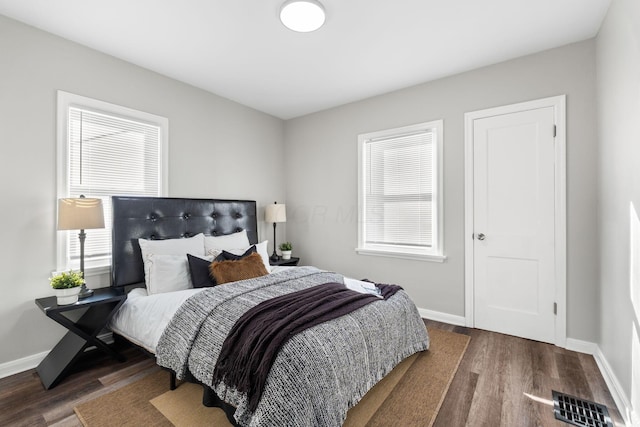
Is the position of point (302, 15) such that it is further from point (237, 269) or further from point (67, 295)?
point (67, 295)

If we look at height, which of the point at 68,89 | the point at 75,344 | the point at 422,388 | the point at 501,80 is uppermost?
the point at 501,80

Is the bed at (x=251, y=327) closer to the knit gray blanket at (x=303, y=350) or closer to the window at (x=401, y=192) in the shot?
the knit gray blanket at (x=303, y=350)

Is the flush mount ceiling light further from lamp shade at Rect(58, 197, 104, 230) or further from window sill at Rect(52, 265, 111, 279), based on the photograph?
window sill at Rect(52, 265, 111, 279)

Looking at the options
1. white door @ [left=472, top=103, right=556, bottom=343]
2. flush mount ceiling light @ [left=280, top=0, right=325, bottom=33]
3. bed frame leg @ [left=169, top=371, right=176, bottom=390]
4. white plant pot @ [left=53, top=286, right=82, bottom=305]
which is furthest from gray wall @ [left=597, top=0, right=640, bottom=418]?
white plant pot @ [left=53, top=286, right=82, bottom=305]

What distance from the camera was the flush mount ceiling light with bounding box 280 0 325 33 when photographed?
2.04 meters

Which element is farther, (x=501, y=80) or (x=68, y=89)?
(x=501, y=80)

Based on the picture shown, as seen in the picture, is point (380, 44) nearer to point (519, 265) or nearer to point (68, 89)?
point (519, 265)

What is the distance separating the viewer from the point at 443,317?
3246 millimetres

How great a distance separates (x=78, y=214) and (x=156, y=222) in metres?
0.72

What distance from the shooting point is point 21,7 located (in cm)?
212

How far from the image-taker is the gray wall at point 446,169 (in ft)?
8.29

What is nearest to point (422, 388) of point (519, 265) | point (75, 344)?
point (519, 265)

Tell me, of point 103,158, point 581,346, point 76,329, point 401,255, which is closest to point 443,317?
point 401,255

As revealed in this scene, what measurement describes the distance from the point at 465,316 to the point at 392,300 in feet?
4.21
